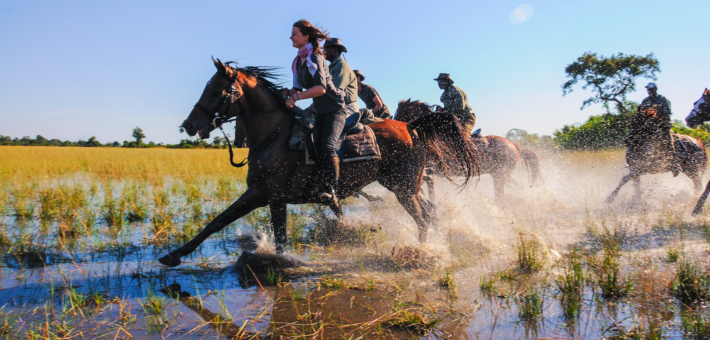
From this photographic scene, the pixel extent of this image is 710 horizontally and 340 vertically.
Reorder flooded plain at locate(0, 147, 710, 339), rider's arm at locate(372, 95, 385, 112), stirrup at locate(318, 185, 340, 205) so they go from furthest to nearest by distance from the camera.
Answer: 1. rider's arm at locate(372, 95, 385, 112)
2. stirrup at locate(318, 185, 340, 205)
3. flooded plain at locate(0, 147, 710, 339)

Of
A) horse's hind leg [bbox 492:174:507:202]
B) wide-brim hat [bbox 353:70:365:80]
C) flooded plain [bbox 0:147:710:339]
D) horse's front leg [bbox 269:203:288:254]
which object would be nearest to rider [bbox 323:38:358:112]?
horse's front leg [bbox 269:203:288:254]

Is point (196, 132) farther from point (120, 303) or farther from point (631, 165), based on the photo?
point (631, 165)

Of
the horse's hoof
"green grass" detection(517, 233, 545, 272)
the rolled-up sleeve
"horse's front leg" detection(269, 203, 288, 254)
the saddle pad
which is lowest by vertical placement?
"green grass" detection(517, 233, 545, 272)

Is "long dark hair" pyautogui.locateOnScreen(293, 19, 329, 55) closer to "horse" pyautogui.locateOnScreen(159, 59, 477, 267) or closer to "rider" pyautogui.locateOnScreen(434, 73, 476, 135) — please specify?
"horse" pyautogui.locateOnScreen(159, 59, 477, 267)

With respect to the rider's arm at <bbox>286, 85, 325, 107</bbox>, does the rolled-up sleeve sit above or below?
above

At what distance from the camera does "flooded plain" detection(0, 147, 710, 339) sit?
10.2ft

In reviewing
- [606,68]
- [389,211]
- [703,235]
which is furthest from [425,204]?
[606,68]

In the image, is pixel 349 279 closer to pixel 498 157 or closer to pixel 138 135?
pixel 498 157

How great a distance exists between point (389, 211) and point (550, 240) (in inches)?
93.7

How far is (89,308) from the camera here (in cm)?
335

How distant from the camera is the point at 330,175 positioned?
4738mm

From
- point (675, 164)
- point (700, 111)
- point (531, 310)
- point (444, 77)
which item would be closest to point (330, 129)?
point (531, 310)

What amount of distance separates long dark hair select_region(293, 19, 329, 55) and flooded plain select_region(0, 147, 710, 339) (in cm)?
242

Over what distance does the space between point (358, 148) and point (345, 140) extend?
7.0 inches
